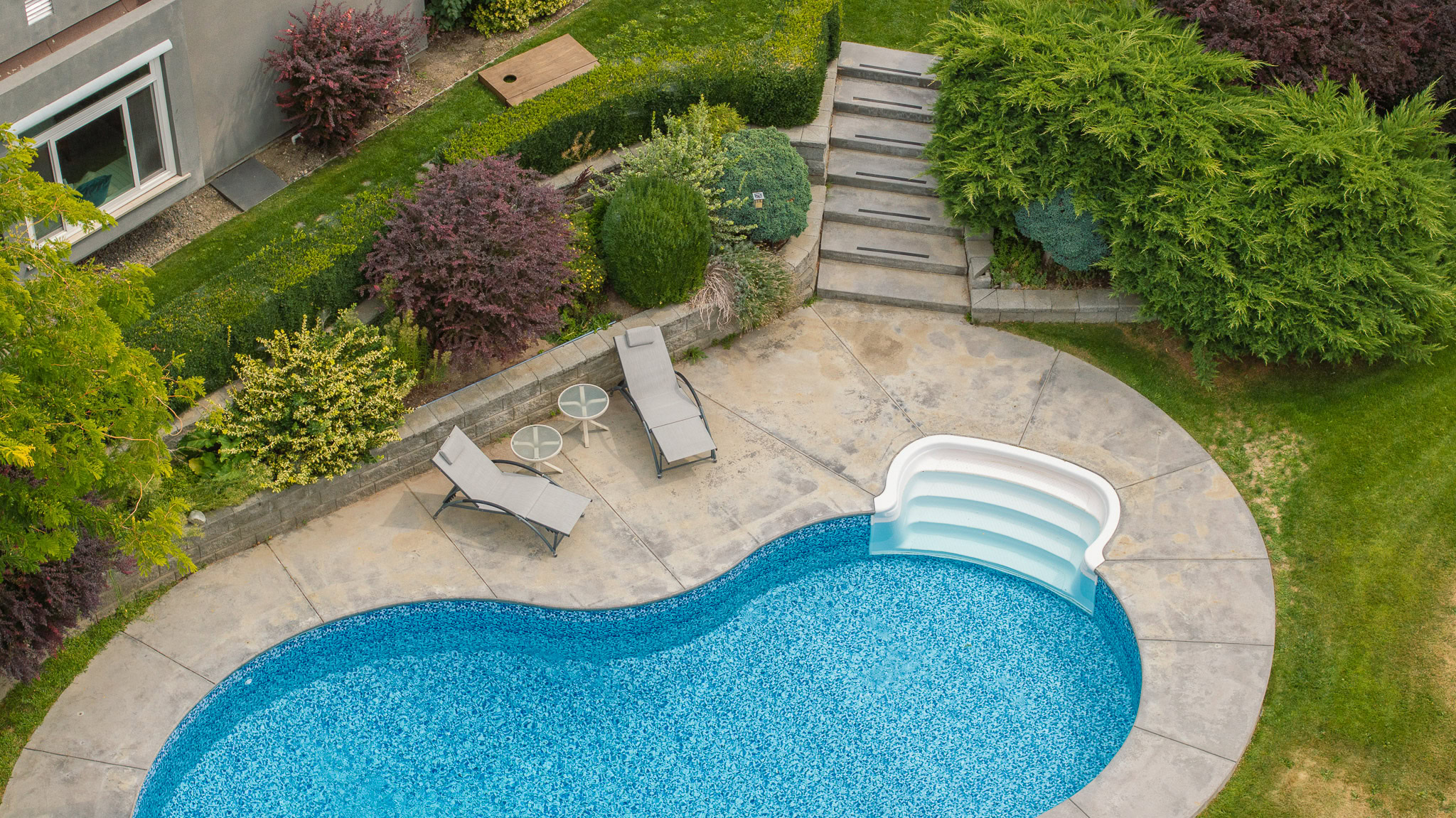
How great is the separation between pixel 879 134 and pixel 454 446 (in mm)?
6867

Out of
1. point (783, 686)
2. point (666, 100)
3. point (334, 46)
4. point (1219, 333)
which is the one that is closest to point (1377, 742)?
point (1219, 333)

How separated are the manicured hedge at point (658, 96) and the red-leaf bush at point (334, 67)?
43.6 inches

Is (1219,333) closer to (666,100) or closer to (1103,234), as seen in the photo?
(1103,234)

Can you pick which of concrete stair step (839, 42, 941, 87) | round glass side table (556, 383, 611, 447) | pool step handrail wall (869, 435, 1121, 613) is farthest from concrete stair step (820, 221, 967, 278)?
round glass side table (556, 383, 611, 447)

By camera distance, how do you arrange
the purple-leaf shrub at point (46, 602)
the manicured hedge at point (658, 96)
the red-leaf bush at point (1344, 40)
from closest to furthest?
the purple-leaf shrub at point (46, 602) < the red-leaf bush at point (1344, 40) < the manicured hedge at point (658, 96)

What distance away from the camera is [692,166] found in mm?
13914

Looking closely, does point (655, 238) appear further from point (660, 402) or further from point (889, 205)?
point (889, 205)

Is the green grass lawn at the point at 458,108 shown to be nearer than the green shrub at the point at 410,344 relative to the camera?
No

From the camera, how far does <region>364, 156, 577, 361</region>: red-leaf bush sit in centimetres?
1234

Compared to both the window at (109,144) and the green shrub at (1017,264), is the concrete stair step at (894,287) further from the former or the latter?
the window at (109,144)

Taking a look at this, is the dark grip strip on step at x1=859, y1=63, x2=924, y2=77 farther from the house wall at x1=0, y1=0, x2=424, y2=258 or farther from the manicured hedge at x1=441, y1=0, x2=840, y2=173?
the house wall at x1=0, y1=0, x2=424, y2=258

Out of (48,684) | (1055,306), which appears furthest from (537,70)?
(48,684)

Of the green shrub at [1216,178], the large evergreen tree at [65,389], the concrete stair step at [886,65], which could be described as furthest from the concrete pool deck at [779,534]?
the concrete stair step at [886,65]

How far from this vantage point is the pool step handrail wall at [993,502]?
12500mm
